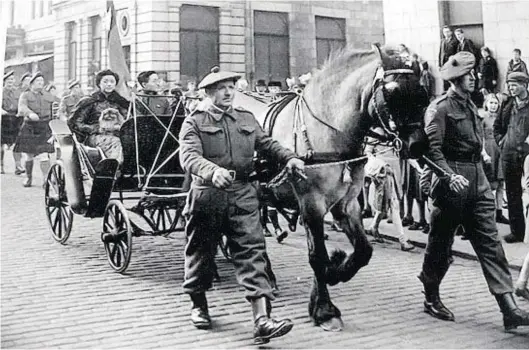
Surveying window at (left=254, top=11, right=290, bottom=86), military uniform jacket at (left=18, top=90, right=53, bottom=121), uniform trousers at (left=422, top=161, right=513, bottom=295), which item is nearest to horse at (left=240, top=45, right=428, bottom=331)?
uniform trousers at (left=422, top=161, right=513, bottom=295)

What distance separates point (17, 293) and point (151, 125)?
219 cm

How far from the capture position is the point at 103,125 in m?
7.12

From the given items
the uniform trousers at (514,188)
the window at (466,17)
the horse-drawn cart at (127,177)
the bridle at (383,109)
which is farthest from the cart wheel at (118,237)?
the window at (466,17)

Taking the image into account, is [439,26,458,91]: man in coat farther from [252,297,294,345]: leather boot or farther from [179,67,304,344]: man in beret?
[252,297,294,345]: leather boot

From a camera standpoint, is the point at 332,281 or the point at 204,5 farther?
the point at 204,5

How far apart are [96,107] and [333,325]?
156 inches

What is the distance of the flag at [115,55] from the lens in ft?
23.9

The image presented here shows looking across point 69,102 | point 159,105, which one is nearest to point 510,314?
point 159,105

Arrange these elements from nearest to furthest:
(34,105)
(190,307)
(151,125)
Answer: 1. (190,307)
2. (151,125)
3. (34,105)

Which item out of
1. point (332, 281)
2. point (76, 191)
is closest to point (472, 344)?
point (332, 281)

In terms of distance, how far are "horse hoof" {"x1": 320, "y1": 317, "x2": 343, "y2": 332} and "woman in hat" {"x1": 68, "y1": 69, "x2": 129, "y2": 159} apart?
359cm

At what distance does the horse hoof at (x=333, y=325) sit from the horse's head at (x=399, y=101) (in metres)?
1.38

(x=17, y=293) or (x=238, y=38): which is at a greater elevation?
(x=238, y=38)

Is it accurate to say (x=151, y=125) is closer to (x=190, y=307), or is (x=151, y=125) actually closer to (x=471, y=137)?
(x=190, y=307)
